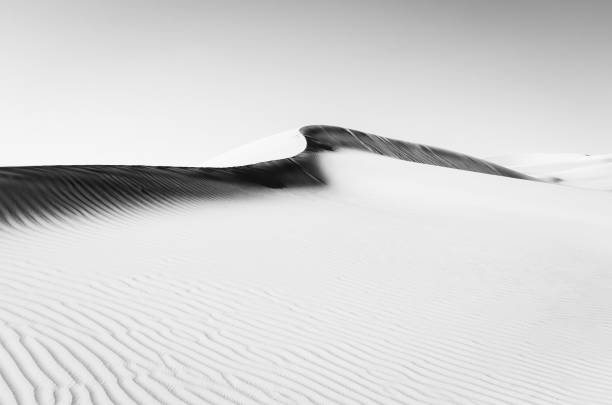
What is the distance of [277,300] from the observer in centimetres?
586

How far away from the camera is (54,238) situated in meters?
7.48

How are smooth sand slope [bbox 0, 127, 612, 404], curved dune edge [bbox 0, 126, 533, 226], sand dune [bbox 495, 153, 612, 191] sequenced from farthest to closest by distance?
sand dune [bbox 495, 153, 612, 191], curved dune edge [bbox 0, 126, 533, 226], smooth sand slope [bbox 0, 127, 612, 404]

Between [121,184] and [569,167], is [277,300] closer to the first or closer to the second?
[121,184]

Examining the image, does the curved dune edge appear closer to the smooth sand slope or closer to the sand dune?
the smooth sand slope

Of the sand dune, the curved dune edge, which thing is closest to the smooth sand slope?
the curved dune edge

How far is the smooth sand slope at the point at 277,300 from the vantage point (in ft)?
12.8

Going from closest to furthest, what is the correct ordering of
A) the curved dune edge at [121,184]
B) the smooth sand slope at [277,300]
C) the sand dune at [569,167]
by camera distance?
the smooth sand slope at [277,300] < the curved dune edge at [121,184] < the sand dune at [569,167]

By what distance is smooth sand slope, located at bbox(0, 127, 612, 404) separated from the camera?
12.8 ft

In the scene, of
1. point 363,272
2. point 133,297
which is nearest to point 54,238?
point 133,297

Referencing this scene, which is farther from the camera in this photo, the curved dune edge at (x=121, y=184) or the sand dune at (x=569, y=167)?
the sand dune at (x=569, y=167)

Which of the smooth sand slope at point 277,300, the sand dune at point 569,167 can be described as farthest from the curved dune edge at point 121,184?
the sand dune at point 569,167

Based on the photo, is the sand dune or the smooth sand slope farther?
the sand dune

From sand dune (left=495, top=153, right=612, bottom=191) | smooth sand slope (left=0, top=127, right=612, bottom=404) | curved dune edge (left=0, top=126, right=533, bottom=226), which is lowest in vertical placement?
smooth sand slope (left=0, top=127, right=612, bottom=404)

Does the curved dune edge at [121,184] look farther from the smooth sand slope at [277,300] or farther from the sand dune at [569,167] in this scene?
the sand dune at [569,167]
